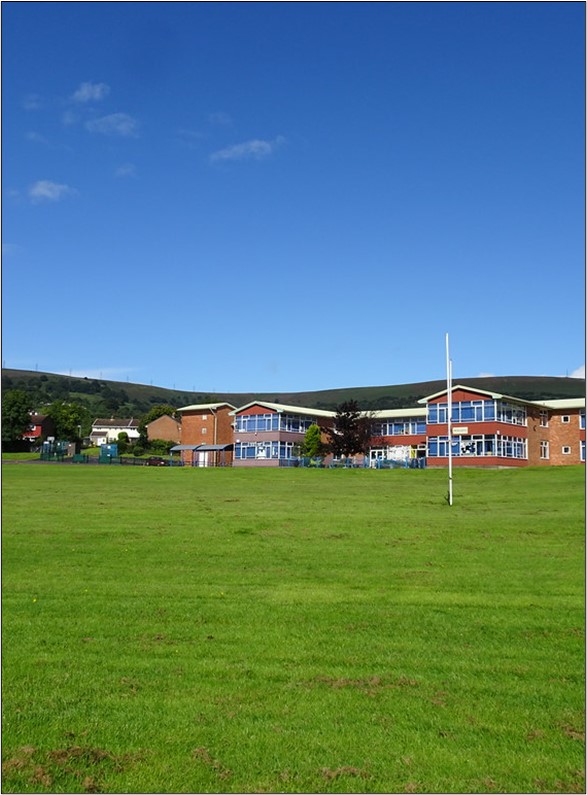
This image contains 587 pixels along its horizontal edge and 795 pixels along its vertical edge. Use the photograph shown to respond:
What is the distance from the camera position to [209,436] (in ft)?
366

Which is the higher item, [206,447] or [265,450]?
[206,447]

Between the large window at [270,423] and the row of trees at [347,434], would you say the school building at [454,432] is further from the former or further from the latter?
the row of trees at [347,434]

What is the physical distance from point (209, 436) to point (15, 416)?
39.8 m

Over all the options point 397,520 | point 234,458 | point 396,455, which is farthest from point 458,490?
point 234,458

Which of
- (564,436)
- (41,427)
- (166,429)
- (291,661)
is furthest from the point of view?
(166,429)

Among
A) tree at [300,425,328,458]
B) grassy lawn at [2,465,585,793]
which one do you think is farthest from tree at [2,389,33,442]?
grassy lawn at [2,465,585,793]

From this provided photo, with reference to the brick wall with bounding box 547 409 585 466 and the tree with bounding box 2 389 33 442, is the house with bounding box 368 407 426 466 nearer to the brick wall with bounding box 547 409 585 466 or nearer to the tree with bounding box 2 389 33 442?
the brick wall with bounding box 547 409 585 466

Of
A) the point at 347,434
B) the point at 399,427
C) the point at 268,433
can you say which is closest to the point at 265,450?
the point at 268,433

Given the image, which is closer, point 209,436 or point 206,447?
point 206,447

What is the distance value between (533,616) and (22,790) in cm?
908

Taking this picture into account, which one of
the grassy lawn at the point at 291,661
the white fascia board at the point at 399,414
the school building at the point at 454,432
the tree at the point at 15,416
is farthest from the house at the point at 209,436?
the grassy lawn at the point at 291,661

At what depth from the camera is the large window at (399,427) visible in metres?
99.2

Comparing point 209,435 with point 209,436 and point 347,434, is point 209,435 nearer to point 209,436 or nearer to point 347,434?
point 209,436

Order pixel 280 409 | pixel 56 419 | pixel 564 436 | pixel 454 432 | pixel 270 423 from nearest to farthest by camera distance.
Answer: pixel 454 432 < pixel 564 436 < pixel 280 409 < pixel 270 423 < pixel 56 419
